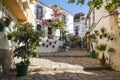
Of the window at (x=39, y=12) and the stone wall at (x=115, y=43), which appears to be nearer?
the stone wall at (x=115, y=43)

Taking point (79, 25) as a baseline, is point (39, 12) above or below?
above

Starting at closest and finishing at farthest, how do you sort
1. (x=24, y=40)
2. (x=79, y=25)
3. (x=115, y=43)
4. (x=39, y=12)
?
(x=24, y=40) < (x=115, y=43) < (x=39, y=12) < (x=79, y=25)

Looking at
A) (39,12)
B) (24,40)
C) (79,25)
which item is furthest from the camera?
(79,25)

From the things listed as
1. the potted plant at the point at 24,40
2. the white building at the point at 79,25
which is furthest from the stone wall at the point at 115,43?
the white building at the point at 79,25

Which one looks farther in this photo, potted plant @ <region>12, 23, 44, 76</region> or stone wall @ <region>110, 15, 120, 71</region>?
stone wall @ <region>110, 15, 120, 71</region>

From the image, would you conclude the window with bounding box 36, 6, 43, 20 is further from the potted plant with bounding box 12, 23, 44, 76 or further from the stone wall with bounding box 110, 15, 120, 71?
the potted plant with bounding box 12, 23, 44, 76

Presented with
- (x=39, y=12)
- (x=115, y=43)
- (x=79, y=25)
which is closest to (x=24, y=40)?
(x=115, y=43)

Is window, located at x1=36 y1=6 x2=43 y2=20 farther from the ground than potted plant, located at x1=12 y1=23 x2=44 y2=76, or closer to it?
farther from the ground

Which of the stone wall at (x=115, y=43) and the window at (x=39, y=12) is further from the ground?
the window at (x=39, y=12)

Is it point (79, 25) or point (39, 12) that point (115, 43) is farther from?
point (79, 25)

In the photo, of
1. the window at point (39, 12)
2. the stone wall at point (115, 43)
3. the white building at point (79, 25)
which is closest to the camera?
the stone wall at point (115, 43)

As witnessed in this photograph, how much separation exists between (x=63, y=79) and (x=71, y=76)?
2.05 ft

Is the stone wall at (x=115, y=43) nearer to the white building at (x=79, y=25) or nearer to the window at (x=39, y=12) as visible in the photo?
the window at (x=39, y=12)

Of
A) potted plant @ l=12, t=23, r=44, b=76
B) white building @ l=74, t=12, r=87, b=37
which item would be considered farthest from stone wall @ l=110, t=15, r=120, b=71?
white building @ l=74, t=12, r=87, b=37
